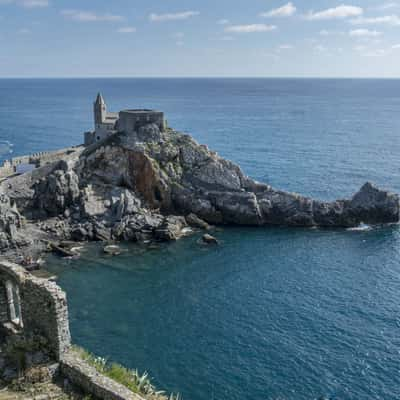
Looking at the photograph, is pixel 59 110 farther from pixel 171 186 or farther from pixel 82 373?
pixel 82 373

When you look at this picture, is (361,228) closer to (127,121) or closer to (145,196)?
(145,196)

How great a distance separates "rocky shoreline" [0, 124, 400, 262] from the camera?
51031 millimetres

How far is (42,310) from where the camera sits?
659 inches

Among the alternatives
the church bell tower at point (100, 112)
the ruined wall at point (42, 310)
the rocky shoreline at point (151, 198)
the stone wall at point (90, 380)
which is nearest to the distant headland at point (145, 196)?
the rocky shoreline at point (151, 198)

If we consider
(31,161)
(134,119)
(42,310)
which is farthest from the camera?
(31,161)

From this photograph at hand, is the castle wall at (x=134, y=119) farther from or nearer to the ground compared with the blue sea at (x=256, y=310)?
farther from the ground

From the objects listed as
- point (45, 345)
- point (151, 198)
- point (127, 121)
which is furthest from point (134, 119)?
point (45, 345)

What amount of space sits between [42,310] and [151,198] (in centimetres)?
4072

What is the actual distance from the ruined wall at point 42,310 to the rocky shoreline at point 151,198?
31881 mm

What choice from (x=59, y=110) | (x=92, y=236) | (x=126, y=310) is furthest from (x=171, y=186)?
(x=59, y=110)

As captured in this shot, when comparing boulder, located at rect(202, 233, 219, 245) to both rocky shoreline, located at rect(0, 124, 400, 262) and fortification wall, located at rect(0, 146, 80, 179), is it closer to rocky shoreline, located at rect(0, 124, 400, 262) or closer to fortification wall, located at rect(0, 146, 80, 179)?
rocky shoreline, located at rect(0, 124, 400, 262)

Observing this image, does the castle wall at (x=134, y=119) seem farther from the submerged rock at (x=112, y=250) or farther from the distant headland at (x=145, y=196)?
the submerged rock at (x=112, y=250)

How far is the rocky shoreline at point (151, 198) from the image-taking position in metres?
51.0

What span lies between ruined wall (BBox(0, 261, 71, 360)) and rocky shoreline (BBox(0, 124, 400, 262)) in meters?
31.9
